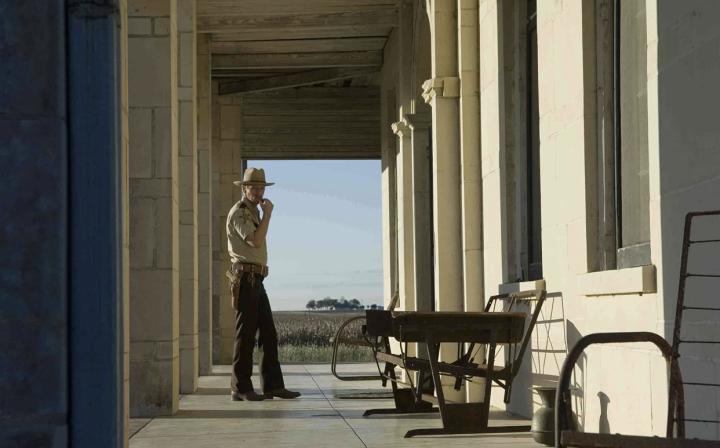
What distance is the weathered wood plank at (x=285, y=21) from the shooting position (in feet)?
52.1

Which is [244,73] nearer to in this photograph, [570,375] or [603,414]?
[603,414]

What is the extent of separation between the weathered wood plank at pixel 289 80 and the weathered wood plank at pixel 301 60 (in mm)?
523

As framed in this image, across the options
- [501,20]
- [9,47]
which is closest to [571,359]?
[9,47]

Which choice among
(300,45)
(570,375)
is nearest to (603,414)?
(570,375)

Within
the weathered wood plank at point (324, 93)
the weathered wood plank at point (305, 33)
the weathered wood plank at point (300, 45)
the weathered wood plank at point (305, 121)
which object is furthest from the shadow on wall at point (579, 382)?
the weathered wood plank at point (305, 121)

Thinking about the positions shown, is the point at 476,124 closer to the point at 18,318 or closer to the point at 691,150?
the point at 691,150

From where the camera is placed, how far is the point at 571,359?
3381 mm

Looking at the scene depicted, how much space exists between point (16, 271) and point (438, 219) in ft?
29.0

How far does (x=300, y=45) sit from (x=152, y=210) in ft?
29.9

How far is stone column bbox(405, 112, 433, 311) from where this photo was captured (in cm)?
1402

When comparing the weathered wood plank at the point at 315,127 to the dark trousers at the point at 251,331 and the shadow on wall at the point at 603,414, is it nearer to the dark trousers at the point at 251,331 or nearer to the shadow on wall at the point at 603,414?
the dark trousers at the point at 251,331

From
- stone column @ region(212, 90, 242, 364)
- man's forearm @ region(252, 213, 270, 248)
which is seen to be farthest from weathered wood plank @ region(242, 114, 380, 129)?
man's forearm @ region(252, 213, 270, 248)

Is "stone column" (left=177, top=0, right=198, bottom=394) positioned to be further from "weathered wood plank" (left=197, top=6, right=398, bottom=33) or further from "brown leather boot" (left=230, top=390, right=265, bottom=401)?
"weathered wood plank" (left=197, top=6, right=398, bottom=33)

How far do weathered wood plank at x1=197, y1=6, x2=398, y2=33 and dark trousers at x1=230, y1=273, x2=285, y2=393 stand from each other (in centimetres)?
627
